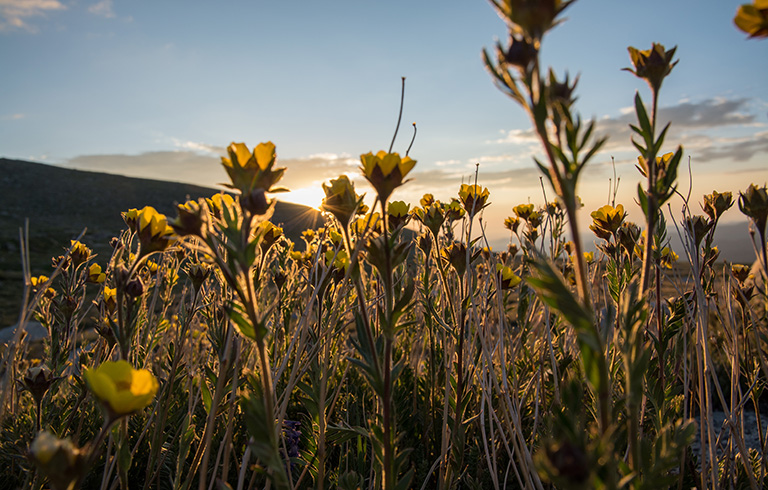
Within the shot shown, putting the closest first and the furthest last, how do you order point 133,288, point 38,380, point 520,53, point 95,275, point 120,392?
point 520,53 < point 120,392 < point 133,288 < point 38,380 < point 95,275

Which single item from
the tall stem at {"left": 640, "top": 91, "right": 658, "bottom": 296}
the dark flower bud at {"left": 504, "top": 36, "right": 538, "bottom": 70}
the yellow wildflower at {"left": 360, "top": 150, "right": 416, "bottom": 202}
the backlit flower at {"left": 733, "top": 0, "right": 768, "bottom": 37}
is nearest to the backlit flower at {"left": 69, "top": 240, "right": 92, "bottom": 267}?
the yellow wildflower at {"left": 360, "top": 150, "right": 416, "bottom": 202}

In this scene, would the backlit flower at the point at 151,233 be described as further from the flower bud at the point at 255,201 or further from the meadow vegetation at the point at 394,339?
the flower bud at the point at 255,201

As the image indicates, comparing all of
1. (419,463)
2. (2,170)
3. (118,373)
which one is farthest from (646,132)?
(2,170)

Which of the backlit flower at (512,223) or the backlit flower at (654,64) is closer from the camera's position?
the backlit flower at (654,64)

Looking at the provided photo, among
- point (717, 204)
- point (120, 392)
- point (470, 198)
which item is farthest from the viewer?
point (470, 198)

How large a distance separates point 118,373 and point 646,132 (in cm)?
100

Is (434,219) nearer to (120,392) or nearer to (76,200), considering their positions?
(120,392)

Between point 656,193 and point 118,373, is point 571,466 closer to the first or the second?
point 656,193

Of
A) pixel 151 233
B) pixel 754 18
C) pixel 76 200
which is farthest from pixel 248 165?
pixel 76 200

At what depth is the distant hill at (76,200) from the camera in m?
36.0

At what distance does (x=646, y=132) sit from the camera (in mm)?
752

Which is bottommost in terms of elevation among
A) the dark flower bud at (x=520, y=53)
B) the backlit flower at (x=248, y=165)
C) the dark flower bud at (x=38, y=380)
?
the dark flower bud at (x=38, y=380)

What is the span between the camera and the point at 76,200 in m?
45.5

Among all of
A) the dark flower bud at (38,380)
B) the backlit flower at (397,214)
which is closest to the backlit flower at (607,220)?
the backlit flower at (397,214)
